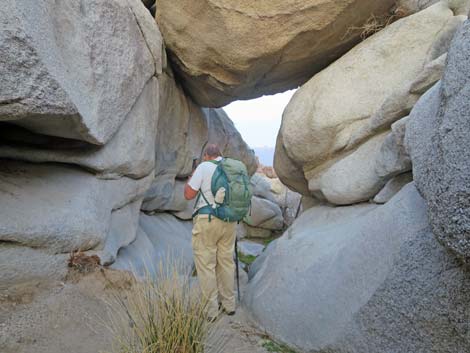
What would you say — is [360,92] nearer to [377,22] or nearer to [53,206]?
[377,22]

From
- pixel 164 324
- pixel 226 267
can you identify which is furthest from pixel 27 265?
pixel 226 267

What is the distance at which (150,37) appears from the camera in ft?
19.4

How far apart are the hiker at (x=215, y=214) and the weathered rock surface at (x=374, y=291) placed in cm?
65

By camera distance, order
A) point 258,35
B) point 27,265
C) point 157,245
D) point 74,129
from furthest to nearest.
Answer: point 157,245
point 258,35
point 74,129
point 27,265

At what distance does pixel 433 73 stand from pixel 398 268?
101 inches

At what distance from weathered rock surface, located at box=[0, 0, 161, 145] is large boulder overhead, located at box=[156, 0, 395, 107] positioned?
1073mm

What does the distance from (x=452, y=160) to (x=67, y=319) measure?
151 inches

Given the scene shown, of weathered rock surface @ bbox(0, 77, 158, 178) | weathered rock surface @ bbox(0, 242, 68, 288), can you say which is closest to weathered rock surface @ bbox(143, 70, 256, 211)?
weathered rock surface @ bbox(0, 77, 158, 178)

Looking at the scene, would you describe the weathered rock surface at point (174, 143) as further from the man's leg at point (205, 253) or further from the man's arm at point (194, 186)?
the man's leg at point (205, 253)

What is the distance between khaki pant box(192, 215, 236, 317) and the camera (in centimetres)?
454

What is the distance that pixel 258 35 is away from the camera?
19.6 feet

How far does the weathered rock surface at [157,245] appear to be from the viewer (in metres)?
5.97

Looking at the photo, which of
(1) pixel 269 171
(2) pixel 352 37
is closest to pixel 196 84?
(2) pixel 352 37

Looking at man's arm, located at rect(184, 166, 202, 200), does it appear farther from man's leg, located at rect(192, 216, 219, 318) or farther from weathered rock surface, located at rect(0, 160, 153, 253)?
weathered rock surface, located at rect(0, 160, 153, 253)
